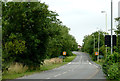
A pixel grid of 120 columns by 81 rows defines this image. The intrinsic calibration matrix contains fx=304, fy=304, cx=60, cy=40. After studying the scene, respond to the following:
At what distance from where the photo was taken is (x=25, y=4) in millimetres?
36938

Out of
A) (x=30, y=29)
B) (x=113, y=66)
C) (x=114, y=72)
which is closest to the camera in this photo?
(x=114, y=72)

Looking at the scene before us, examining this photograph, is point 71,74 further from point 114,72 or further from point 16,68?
point 114,72

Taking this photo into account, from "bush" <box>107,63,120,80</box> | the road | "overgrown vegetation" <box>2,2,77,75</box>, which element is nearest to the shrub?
"overgrown vegetation" <box>2,2,77,75</box>

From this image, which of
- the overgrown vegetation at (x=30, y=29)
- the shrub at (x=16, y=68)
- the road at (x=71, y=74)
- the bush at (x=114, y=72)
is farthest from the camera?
the overgrown vegetation at (x=30, y=29)

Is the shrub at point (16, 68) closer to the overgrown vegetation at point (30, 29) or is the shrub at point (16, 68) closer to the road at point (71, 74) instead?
the overgrown vegetation at point (30, 29)

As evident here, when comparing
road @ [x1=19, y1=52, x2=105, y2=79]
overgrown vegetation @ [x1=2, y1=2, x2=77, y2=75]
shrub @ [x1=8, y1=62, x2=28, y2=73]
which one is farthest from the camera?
overgrown vegetation @ [x1=2, y1=2, x2=77, y2=75]

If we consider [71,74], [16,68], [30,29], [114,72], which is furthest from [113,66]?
[30,29]

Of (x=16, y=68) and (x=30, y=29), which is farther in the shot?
(x=30, y=29)

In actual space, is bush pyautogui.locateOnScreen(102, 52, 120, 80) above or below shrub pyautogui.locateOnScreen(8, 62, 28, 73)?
above

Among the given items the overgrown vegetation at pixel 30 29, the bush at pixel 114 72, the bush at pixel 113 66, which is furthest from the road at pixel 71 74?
the bush at pixel 114 72

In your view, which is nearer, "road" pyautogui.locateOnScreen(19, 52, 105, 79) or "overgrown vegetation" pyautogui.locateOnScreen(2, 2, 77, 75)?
"road" pyautogui.locateOnScreen(19, 52, 105, 79)

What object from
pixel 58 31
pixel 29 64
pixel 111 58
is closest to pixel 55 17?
pixel 58 31

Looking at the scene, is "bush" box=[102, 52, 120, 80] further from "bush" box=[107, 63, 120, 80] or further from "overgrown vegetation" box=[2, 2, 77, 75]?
"overgrown vegetation" box=[2, 2, 77, 75]

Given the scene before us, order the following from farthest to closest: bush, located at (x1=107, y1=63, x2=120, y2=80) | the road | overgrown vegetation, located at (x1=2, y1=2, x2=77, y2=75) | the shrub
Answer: overgrown vegetation, located at (x1=2, y1=2, x2=77, y2=75) → the shrub → the road → bush, located at (x1=107, y1=63, x2=120, y2=80)
